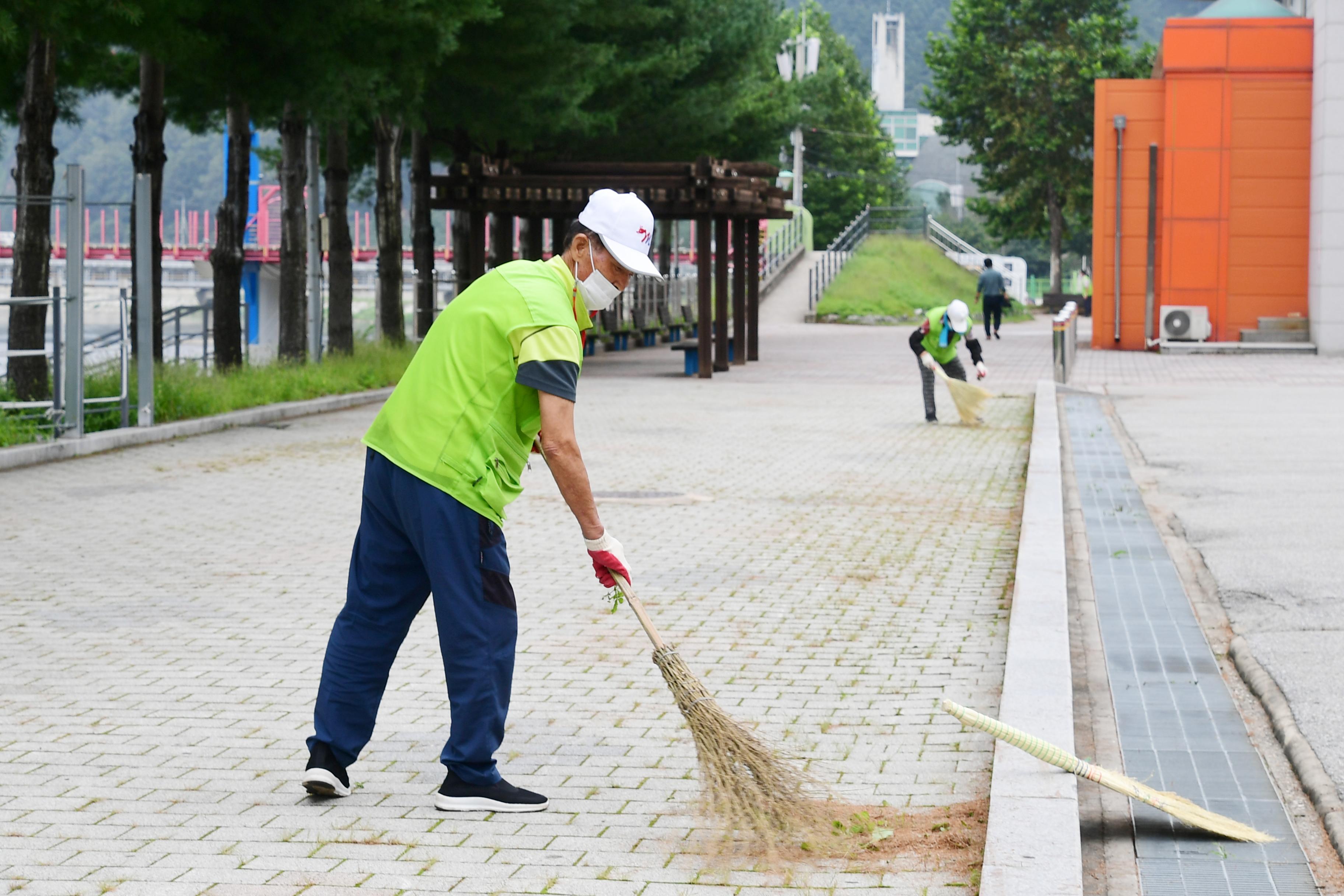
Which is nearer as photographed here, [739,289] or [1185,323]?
[739,289]

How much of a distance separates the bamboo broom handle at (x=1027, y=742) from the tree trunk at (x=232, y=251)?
16.7 m

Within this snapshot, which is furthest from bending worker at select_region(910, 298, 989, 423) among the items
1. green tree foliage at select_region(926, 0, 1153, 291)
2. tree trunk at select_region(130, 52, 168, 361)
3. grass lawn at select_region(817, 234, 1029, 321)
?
green tree foliage at select_region(926, 0, 1153, 291)

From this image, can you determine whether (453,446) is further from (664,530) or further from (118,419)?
(118,419)

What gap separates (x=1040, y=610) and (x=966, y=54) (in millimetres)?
61437

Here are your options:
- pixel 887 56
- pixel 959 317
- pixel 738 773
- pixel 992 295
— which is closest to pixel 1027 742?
pixel 738 773

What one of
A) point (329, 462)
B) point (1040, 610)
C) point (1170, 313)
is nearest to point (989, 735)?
point (1040, 610)

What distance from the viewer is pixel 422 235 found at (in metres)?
30.9

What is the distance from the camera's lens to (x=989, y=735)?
18.4 ft

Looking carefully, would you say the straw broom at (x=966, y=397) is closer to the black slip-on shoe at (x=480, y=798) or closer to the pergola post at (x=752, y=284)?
the black slip-on shoe at (x=480, y=798)

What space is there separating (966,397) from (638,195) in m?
8.07

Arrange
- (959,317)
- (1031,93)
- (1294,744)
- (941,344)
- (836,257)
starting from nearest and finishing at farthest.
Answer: (1294,744) < (959,317) < (941,344) < (836,257) < (1031,93)

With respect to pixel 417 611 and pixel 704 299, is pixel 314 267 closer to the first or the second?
pixel 704 299

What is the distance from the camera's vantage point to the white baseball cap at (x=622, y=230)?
14.7 ft

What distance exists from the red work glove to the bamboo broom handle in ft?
3.26
